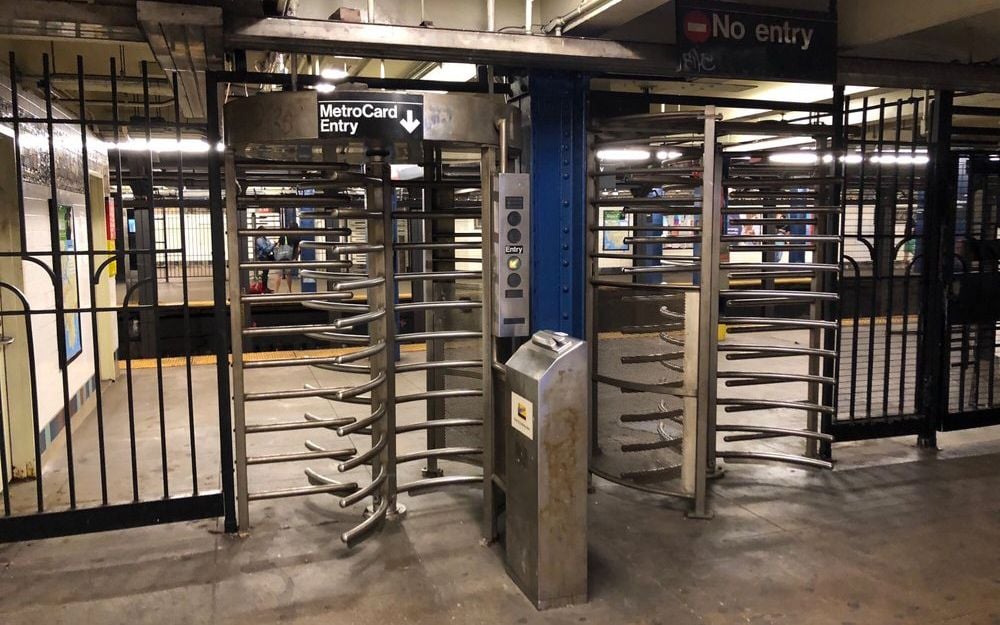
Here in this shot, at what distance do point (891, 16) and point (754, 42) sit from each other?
0.89 meters

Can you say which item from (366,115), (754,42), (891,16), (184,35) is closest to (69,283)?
(184,35)

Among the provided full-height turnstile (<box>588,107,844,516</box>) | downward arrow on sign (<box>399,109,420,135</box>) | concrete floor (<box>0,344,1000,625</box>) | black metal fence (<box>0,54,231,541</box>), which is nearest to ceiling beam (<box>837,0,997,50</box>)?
full-height turnstile (<box>588,107,844,516</box>)

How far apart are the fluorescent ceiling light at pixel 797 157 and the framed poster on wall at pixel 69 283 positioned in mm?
4800

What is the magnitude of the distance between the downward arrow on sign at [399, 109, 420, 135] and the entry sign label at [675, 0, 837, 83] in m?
1.59

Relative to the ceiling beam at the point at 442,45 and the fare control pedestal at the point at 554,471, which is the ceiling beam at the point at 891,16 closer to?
the ceiling beam at the point at 442,45

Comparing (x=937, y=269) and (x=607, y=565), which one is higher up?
(x=937, y=269)

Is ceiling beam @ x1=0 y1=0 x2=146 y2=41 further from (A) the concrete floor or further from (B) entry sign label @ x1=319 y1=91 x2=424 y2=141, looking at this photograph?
(A) the concrete floor

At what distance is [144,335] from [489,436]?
6.61 metres

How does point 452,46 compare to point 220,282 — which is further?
point 220,282

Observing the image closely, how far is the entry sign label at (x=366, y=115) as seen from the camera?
3.21 metres

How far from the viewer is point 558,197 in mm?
4242

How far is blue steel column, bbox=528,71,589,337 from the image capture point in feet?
13.7

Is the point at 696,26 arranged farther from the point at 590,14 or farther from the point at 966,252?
the point at 966,252

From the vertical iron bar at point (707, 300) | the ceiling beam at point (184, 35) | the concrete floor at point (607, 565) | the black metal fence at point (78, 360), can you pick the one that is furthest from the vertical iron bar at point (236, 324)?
the vertical iron bar at point (707, 300)
